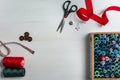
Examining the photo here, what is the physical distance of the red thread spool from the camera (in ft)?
4.09

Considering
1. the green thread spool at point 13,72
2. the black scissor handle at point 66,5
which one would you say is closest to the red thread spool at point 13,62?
the green thread spool at point 13,72

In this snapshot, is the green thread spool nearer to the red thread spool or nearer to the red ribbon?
the red thread spool

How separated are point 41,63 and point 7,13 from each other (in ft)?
1.05

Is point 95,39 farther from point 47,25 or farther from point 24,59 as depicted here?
point 24,59

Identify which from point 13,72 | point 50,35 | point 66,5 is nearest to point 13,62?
point 13,72

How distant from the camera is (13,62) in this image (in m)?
1.25

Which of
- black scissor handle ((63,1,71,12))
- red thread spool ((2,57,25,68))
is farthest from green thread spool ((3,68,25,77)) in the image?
black scissor handle ((63,1,71,12))

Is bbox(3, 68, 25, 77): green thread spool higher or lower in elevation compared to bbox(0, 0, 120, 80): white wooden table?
lower

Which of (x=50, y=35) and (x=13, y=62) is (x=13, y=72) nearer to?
(x=13, y=62)

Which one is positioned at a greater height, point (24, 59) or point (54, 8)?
point (54, 8)

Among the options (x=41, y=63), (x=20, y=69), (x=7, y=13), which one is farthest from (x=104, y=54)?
(x=7, y=13)

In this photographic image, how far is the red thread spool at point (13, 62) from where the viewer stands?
125cm

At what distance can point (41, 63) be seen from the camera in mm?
1309

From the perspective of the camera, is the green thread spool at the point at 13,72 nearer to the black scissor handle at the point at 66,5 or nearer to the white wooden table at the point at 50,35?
the white wooden table at the point at 50,35
